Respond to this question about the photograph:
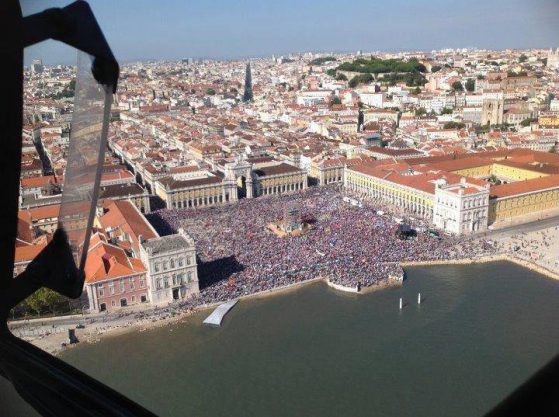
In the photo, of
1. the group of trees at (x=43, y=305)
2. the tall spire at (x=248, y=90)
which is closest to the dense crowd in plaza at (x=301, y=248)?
the group of trees at (x=43, y=305)

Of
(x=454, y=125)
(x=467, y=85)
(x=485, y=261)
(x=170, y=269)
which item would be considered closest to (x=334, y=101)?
(x=467, y=85)

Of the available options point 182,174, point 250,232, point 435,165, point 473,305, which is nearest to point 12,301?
point 473,305

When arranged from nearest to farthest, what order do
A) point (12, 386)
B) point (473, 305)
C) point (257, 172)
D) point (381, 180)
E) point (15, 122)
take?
point (15, 122)
point (12, 386)
point (473, 305)
point (381, 180)
point (257, 172)

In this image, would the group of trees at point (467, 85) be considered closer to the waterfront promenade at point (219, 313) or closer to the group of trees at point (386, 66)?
the group of trees at point (386, 66)

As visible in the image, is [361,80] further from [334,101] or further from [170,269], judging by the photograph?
[170,269]

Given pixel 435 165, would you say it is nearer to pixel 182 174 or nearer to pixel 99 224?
pixel 182 174
